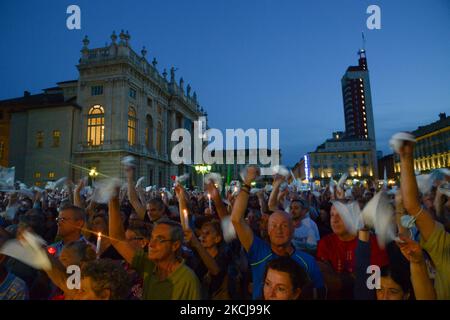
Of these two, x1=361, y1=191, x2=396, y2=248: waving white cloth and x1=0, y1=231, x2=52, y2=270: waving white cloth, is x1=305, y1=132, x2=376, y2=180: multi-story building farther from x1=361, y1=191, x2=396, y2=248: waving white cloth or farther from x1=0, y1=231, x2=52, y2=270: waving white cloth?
x1=0, y1=231, x2=52, y2=270: waving white cloth

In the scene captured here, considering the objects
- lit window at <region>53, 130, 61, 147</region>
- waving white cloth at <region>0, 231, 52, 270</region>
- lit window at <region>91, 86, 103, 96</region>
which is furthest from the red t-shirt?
lit window at <region>53, 130, 61, 147</region>

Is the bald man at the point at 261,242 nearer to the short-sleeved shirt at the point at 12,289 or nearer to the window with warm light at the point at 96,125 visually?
the short-sleeved shirt at the point at 12,289

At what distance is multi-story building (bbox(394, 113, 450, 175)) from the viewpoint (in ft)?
209

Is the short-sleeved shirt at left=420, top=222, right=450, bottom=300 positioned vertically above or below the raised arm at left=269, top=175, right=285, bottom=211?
below

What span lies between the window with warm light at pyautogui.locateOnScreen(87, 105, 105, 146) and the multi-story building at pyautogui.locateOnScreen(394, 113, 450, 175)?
188ft

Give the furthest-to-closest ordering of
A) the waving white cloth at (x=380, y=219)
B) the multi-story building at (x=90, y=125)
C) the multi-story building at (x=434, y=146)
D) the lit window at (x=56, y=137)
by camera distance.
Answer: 1. the multi-story building at (x=434, y=146)
2. the lit window at (x=56, y=137)
3. the multi-story building at (x=90, y=125)
4. the waving white cloth at (x=380, y=219)

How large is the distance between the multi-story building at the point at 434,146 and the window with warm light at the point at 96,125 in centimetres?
5725

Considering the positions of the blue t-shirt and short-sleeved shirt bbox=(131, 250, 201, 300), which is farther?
the blue t-shirt

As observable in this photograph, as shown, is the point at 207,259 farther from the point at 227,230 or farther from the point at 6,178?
the point at 6,178

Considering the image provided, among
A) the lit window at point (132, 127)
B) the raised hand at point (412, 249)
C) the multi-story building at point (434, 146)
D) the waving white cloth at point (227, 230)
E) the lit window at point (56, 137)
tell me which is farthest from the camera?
the multi-story building at point (434, 146)

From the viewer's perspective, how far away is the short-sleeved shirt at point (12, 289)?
2.65m

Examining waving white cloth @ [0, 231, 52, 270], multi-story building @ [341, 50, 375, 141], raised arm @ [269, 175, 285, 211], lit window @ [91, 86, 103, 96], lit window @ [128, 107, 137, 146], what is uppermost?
multi-story building @ [341, 50, 375, 141]

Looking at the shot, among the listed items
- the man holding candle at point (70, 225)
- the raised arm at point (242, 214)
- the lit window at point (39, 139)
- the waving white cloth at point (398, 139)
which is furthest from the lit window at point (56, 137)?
the waving white cloth at point (398, 139)
